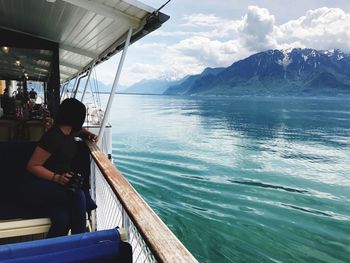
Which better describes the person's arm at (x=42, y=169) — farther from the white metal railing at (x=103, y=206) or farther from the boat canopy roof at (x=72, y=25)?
the boat canopy roof at (x=72, y=25)

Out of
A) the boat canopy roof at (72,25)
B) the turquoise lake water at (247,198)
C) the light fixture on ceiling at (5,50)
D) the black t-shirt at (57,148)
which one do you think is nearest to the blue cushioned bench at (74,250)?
the black t-shirt at (57,148)

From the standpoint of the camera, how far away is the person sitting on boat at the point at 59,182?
2453mm

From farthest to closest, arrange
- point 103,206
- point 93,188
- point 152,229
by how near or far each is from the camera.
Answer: point 93,188, point 103,206, point 152,229

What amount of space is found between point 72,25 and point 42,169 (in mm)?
4469

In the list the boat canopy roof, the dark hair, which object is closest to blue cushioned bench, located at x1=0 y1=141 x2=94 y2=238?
the dark hair

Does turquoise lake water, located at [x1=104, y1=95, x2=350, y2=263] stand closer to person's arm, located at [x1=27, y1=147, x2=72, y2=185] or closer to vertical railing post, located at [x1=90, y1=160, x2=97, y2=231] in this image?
vertical railing post, located at [x1=90, y1=160, x2=97, y2=231]

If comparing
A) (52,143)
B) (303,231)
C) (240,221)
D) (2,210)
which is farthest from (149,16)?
(303,231)

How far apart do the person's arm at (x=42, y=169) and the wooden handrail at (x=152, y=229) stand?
49 centimetres

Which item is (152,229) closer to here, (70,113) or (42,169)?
(42,169)

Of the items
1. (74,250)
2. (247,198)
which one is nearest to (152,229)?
(74,250)

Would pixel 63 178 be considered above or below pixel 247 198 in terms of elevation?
above

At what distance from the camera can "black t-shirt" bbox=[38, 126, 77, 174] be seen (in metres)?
2.45

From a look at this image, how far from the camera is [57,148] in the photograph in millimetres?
2500

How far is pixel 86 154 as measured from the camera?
3.81 metres
